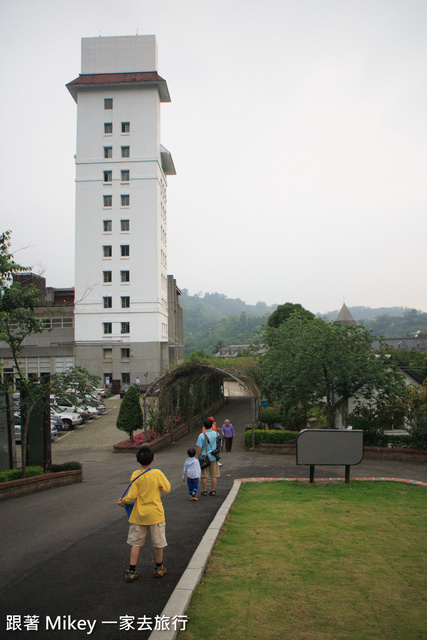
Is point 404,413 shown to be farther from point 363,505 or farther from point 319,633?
point 319,633

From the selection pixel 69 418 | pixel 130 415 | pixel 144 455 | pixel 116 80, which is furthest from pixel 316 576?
pixel 116 80

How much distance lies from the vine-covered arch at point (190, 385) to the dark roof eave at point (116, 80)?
3537 cm

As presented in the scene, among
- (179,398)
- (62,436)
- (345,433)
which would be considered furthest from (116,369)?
(345,433)

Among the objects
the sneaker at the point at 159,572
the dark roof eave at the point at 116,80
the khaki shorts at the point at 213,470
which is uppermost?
the dark roof eave at the point at 116,80

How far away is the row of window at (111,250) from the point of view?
1943 inches

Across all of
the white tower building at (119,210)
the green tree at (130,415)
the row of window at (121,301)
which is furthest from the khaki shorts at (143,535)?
the row of window at (121,301)

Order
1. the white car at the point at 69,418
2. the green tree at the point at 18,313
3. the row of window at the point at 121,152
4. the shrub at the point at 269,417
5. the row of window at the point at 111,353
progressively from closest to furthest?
the green tree at the point at 18,313
the shrub at the point at 269,417
the white car at the point at 69,418
the row of window at the point at 111,353
the row of window at the point at 121,152

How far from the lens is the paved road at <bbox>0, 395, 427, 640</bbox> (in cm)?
470

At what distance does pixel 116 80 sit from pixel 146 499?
52.6 metres

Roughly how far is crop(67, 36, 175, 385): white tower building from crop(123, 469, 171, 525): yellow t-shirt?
43.1 m

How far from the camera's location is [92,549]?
6652 mm

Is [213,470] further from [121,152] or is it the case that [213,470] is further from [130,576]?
[121,152]

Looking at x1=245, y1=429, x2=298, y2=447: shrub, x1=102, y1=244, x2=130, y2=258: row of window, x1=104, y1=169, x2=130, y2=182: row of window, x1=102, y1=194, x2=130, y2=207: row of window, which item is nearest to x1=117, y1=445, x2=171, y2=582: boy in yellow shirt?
x1=245, y1=429, x2=298, y2=447: shrub

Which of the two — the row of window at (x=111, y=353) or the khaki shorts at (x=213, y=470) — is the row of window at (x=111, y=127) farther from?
the khaki shorts at (x=213, y=470)
